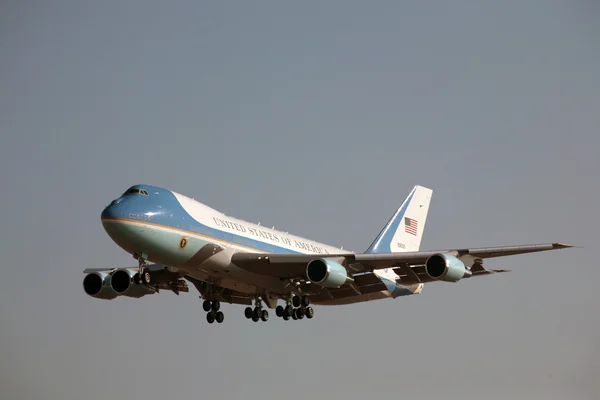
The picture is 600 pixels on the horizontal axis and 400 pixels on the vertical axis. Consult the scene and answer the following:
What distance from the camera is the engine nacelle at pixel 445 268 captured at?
156 ft

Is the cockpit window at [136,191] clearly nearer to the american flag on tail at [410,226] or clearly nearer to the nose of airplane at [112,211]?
the nose of airplane at [112,211]

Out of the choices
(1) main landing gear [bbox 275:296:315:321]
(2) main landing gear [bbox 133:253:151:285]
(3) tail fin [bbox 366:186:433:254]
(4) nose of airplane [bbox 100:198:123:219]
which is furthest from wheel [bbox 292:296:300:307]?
(4) nose of airplane [bbox 100:198:123:219]

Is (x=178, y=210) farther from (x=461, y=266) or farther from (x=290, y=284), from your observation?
(x=461, y=266)

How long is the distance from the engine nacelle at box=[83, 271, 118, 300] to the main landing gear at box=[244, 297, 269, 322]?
8212 mm

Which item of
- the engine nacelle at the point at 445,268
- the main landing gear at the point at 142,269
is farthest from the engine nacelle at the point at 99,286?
the engine nacelle at the point at 445,268

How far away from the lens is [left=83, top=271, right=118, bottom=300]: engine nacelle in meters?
55.4

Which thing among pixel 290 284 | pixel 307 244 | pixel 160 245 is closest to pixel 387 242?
pixel 307 244

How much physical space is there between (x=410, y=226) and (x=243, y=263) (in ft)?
66.8

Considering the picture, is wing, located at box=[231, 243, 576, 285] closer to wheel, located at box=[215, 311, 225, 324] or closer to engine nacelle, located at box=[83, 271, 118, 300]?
wheel, located at box=[215, 311, 225, 324]

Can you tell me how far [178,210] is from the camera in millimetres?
45750

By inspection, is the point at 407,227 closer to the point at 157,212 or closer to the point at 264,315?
the point at 264,315

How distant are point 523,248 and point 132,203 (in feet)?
65.4

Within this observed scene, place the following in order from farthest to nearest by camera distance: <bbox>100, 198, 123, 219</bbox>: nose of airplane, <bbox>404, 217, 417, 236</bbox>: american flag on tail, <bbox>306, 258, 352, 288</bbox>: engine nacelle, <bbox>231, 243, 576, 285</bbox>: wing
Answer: <bbox>404, 217, 417, 236</bbox>: american flag on tail → <bbox>306, 258, 352, 288</bbox>: engine nacelle → <bbox>231, 243, 576, 285</bbox>: wing → <bbox>100, 198, 123, 219</bbox>: nose of airplane

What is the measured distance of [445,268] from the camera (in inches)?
1866
